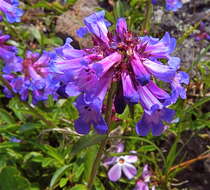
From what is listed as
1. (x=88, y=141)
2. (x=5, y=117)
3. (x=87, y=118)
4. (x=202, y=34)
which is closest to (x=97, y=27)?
(x=87, y=118)

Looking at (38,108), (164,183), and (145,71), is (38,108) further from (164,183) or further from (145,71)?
(145,71)

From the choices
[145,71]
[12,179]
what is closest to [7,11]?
[12,179]

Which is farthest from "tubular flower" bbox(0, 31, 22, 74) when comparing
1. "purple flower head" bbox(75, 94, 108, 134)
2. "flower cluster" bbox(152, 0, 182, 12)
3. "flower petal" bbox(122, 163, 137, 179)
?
"flower cluster" bbox(152, 0, 182, 12)

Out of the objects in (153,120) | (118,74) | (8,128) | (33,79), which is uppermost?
(118,74)

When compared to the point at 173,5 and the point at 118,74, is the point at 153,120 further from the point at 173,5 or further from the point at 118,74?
the point at 173,5

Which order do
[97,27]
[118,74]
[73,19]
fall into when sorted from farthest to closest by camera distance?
[73,19]
[97,27]
[118,74]

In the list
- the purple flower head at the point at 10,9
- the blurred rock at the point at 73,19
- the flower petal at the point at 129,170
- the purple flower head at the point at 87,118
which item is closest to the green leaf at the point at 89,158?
the flower petal at the point at 129,170

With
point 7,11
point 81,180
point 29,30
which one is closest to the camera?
point 7,11
